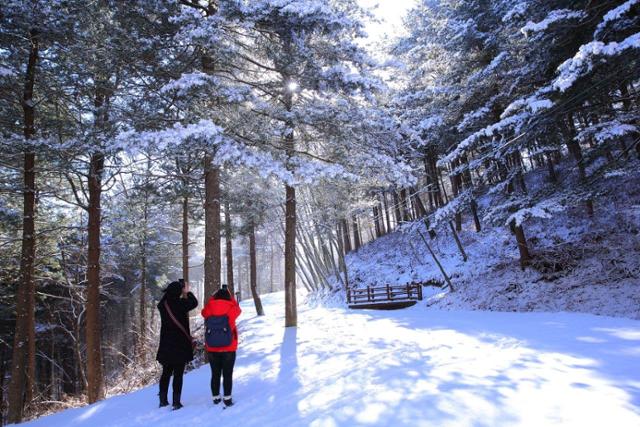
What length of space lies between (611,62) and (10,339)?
2551cm

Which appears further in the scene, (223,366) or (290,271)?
(290,271)

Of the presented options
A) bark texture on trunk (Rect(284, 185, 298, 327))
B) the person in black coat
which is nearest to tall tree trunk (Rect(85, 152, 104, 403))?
the person in black coat

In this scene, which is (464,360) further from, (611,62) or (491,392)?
(611,62)

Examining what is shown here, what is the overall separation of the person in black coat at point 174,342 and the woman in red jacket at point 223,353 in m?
0.48

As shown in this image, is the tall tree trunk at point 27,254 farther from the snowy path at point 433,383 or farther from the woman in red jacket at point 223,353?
the woman in red jacket at point 223,353

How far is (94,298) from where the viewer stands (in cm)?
894

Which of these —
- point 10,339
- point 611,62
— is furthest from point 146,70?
point 10,339

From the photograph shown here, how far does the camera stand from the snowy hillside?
9758 mm

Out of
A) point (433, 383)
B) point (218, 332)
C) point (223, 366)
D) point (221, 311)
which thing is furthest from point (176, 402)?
point (433, 383)

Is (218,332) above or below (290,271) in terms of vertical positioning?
below

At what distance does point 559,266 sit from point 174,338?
12482 millimetres

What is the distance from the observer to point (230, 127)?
8086 mm

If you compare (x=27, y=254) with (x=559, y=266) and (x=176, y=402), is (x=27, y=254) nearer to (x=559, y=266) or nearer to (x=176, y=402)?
(x=176, y=402)

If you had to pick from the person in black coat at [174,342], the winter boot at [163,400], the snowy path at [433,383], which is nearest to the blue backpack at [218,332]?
the person in black coat at [174,342]
